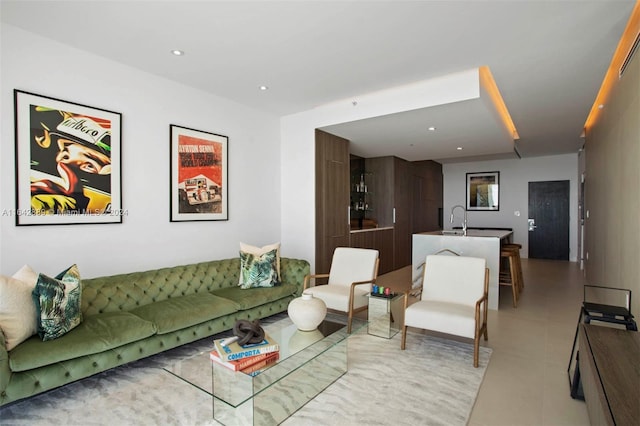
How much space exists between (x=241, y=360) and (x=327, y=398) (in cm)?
73

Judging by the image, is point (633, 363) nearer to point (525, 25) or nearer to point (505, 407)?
point (505, 407)

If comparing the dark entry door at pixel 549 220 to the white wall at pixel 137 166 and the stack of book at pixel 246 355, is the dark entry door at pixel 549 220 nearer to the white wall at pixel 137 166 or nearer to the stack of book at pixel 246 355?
the white wall at pixel 137 166

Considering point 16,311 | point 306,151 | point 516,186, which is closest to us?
point 16,311

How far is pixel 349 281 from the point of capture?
4.15m

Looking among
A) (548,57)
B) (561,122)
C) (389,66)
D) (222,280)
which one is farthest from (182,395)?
(561,122)

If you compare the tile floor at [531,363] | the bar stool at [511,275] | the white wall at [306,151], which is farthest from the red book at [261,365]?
the bar stool at [511,275]

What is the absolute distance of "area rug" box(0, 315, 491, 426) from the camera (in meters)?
2.19

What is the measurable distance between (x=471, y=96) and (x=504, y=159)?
6.91 metres

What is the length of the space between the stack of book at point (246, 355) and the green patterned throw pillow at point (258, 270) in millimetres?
1692

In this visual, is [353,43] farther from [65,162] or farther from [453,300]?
[65,162]

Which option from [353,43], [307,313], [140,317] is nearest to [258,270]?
[140,317]

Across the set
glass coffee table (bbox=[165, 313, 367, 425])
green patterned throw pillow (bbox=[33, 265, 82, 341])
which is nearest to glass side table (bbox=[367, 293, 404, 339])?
glass coffee table (bbox=[165, 313, 367, 425])

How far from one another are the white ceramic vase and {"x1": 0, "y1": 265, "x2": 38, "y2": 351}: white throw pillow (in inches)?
71.9

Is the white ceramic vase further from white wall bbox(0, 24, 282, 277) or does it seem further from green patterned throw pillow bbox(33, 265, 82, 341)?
white wall bbox(0, 24, 282, 277)
